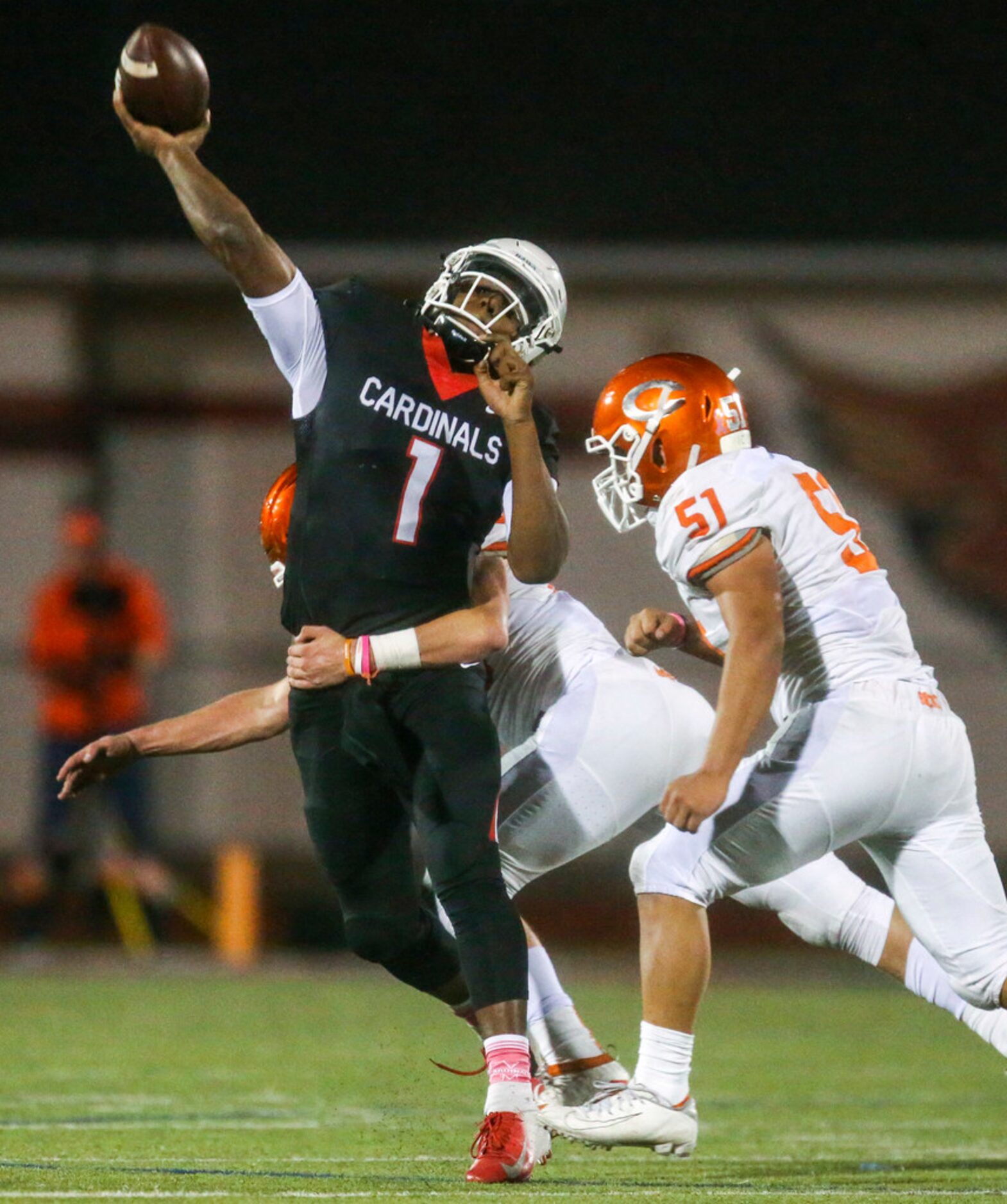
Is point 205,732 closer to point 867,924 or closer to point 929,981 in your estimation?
point 867,924

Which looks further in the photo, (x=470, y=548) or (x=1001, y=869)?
(x=1001, y=869)

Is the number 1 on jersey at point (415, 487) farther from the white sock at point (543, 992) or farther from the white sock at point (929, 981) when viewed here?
the white sock at point (929, 981)

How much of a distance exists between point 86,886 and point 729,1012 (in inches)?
152

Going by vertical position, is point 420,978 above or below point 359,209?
below

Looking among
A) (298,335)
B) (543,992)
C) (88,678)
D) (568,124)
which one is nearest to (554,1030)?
(543,992)

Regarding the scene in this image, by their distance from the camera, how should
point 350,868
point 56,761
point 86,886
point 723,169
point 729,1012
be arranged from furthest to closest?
point 723,169 → point 86,886 → point 56,761 → point 729,1012 → point 350,868

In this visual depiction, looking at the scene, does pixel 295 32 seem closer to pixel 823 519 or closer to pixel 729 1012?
pixel 729 1012

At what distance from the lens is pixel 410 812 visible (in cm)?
392

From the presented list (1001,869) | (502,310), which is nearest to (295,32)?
(1001,869)

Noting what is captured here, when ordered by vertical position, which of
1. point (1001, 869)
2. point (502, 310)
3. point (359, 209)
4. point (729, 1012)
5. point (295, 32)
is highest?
point (295, 32)

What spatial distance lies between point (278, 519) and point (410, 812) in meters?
0.79

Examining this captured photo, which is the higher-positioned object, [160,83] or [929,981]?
[160,83]

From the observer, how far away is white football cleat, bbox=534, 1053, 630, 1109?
412 centimetres

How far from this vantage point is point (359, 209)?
11.2 meters
